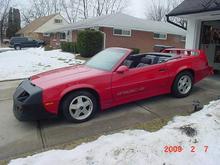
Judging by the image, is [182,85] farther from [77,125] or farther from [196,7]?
[196,7]

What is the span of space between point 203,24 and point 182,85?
4.57 m

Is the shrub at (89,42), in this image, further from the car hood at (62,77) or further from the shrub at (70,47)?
the car hood at (62,77)

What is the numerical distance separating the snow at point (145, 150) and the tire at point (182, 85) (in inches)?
70.0

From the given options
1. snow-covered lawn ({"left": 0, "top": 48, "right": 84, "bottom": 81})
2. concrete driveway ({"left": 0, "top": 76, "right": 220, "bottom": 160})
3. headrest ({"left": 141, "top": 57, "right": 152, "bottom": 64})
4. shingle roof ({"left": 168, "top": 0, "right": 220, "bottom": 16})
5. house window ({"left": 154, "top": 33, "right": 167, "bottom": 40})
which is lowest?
concrete driveway ({"left": 0, "top": 76, "right": 220, "bottom": 160})

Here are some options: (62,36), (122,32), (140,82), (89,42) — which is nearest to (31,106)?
(140,82)

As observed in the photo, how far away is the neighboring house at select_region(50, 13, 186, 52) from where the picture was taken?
21391 mm

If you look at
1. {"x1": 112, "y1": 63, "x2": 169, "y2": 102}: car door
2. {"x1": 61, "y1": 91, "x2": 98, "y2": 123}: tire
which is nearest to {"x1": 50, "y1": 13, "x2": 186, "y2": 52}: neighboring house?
{"x1": 112, "y1": 63, "x2": 169, "y2": 102}: car door

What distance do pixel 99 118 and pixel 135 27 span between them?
767 inches

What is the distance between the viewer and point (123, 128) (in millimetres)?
4203

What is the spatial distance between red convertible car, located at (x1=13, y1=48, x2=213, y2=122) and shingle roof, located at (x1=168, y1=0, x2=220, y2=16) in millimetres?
2361

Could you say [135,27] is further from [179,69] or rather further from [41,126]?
[41,126]

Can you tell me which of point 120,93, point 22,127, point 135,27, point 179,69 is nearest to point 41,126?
point 22,127

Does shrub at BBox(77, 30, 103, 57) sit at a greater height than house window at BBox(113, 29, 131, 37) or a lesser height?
lesser
